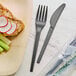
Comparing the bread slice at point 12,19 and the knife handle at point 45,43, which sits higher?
the bread slice at point 12,19

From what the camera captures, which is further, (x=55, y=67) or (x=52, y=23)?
(x=52, y=23)

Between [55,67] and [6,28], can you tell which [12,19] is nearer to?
[6,28]

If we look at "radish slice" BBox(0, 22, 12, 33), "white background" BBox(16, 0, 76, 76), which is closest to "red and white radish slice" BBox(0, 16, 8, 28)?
"radish slice" BBox(0, 22, 12, 33)

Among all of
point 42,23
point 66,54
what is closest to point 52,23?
point 42,23

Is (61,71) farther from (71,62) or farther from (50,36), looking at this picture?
(50,36)

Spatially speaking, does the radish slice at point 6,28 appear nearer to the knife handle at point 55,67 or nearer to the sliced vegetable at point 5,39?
the sliced vegetable at point 5,39

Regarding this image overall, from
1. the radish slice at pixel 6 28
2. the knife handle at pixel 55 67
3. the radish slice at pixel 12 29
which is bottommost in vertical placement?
the knife handle at pixel 55 67

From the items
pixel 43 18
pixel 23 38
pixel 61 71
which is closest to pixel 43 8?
pixel 43 18

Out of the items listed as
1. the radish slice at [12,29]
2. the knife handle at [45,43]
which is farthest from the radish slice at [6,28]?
the knife handle at [45,43]

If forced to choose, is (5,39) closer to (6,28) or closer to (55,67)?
(6,28)
